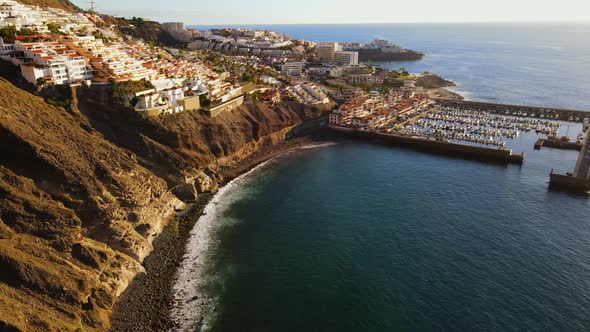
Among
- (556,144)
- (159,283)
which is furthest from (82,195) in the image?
(556,144)

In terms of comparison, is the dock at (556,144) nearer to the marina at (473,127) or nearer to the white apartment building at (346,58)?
the marina at (473,127)

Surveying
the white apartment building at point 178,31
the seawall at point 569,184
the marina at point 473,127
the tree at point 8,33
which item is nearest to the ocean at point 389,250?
the seawall at point 569,184

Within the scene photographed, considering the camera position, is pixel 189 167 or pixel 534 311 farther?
pixel 189 167

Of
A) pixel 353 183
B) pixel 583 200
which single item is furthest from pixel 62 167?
pixel 583 200

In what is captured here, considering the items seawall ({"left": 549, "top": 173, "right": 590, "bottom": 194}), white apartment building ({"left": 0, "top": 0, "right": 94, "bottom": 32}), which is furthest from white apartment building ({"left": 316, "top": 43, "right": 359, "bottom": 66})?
seawall ({"left": 549, "top": 173, "right": 590, "bottom": 194})

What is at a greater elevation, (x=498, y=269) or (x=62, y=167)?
(x=62, y=167)

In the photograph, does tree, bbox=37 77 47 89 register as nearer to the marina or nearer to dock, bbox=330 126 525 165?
dock, bbox=330 126 525 165

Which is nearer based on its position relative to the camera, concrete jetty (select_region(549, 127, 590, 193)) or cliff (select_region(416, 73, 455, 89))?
concrete jetty (select_region(549, 127, 590, 193))

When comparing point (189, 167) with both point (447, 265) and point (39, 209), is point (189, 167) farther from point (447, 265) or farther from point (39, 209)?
point (447, 265)
